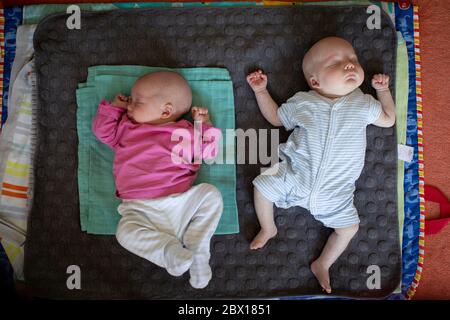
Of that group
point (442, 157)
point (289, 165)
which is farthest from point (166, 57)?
point (442, 157)

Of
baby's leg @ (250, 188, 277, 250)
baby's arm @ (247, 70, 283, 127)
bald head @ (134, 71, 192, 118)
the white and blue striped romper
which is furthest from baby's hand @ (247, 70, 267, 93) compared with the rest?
baby's leg @ (250, 188, 277, 250)

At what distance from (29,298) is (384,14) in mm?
1580

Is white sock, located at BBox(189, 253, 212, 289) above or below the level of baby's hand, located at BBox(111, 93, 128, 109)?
below

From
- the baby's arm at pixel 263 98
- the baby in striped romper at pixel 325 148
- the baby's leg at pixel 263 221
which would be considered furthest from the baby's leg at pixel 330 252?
the baby's arm at pixel 263 98

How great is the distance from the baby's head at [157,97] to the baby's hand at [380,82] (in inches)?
24.9

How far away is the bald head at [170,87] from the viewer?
1273 mm

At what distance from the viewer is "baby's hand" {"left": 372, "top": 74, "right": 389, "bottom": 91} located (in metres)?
1.39

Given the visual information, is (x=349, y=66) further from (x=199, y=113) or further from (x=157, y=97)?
(x=157, y=97)

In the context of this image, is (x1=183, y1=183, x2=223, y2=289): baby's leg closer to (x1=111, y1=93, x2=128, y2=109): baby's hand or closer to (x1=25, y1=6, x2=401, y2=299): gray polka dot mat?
(x1=25, y1=6, x2=401, y2=299): gray polka dot mat

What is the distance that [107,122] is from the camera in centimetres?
130

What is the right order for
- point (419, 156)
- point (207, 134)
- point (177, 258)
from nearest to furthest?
1. point (177, 258)
2. point (207, 134)
3. point (419, 156)

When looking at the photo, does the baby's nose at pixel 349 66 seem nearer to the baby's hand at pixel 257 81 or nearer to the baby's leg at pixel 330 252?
the baby's hand at pixel 257 81

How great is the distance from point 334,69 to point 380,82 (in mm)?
225

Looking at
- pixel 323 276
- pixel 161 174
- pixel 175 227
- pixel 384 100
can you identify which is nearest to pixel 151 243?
pixel 175 227
